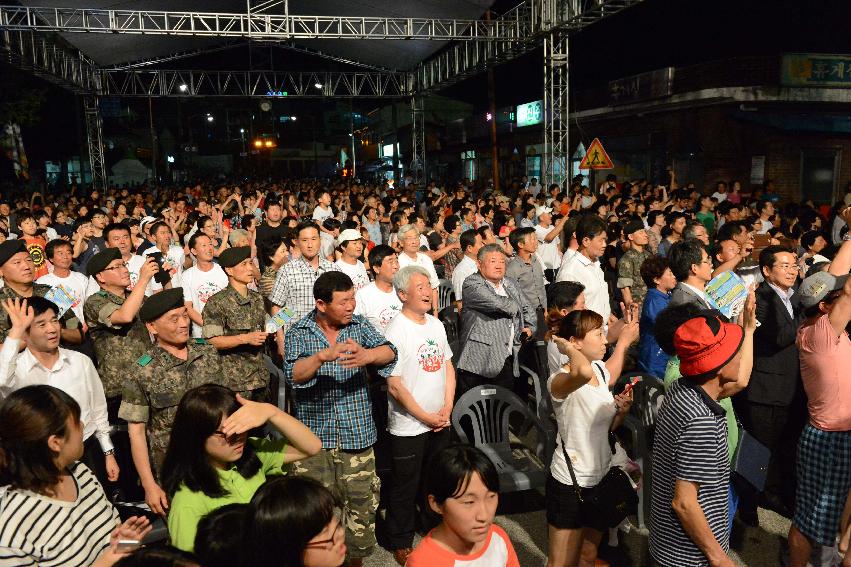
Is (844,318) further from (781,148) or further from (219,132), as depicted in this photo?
(219,132)

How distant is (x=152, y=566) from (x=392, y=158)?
1848 inches

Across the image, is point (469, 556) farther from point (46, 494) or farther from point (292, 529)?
point (46, 494)

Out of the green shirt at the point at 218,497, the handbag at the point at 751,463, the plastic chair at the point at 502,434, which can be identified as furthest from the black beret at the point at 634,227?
the green shirt at the point at 218,497

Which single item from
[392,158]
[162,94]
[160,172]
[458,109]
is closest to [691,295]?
[162,94]

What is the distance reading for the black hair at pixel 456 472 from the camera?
7.82 ft

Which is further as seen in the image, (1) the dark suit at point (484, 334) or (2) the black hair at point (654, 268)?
(1) the dark suit at point (484, 334)

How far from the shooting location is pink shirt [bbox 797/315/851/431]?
3.60m

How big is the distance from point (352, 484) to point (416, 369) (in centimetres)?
78

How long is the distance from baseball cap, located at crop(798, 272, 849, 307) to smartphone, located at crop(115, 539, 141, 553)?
3.81 metres

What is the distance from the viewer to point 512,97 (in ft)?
110

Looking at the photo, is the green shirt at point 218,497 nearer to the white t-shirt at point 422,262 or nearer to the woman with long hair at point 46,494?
the woman with long hair at point 46,494

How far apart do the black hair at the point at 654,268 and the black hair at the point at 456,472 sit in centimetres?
317

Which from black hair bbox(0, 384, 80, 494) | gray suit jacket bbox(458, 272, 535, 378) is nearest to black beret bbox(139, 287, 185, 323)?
black hair bbox(0, 384, 80, 494)

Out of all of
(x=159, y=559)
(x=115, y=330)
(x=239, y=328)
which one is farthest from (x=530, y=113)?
(x=159, y=559)
